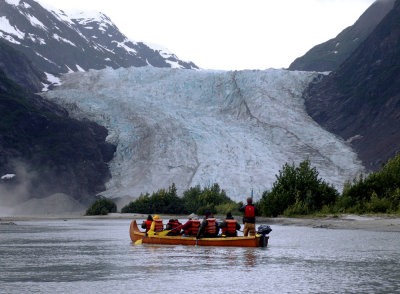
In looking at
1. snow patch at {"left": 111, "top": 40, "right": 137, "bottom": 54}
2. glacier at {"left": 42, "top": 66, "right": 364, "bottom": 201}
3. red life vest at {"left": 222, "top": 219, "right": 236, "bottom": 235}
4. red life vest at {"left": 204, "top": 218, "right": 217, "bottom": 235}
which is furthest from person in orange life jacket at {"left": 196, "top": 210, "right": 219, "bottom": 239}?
snow patch at {"left": 111, "top": 40, "right": 137, "bottom": 54}

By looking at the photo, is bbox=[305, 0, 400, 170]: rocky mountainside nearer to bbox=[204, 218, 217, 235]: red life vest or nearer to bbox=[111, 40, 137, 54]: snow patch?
bbox=[204, 218, 217, 235]: red life vest

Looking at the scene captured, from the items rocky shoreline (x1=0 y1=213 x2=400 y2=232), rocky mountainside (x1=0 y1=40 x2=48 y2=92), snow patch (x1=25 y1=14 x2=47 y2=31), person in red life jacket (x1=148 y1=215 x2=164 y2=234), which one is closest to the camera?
person in red life jacket (x1=148 y1=215 x2=164 y2=234)

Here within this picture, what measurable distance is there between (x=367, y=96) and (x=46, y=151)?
49391 mm

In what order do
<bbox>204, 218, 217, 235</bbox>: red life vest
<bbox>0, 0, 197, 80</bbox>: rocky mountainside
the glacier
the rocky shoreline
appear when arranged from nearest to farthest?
<bbox>204, 218, 217, 235</bbox>: red life vest, the rocky shoreline, the glacier, <bbox>0, 0, 197, 80</bbox>: rocky mountainside

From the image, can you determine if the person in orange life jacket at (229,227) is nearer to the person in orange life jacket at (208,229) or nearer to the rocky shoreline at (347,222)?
the person in orange life jacket at (208,229)

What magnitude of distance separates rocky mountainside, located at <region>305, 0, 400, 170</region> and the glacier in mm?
3236

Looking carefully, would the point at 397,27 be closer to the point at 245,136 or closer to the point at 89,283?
the point at 245,136

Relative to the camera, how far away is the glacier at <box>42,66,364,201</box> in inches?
2867

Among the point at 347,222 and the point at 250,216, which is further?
the point at 347,222

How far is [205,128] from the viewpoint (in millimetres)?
79938

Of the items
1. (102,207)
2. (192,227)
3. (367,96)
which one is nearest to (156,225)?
(192,227)

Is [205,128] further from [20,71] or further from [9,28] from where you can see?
[9,28]

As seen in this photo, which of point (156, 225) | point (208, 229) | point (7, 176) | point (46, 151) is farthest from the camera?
point (46, 151)

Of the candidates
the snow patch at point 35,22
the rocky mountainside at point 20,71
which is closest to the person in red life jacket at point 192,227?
the rocky mountainside at point 20,71
